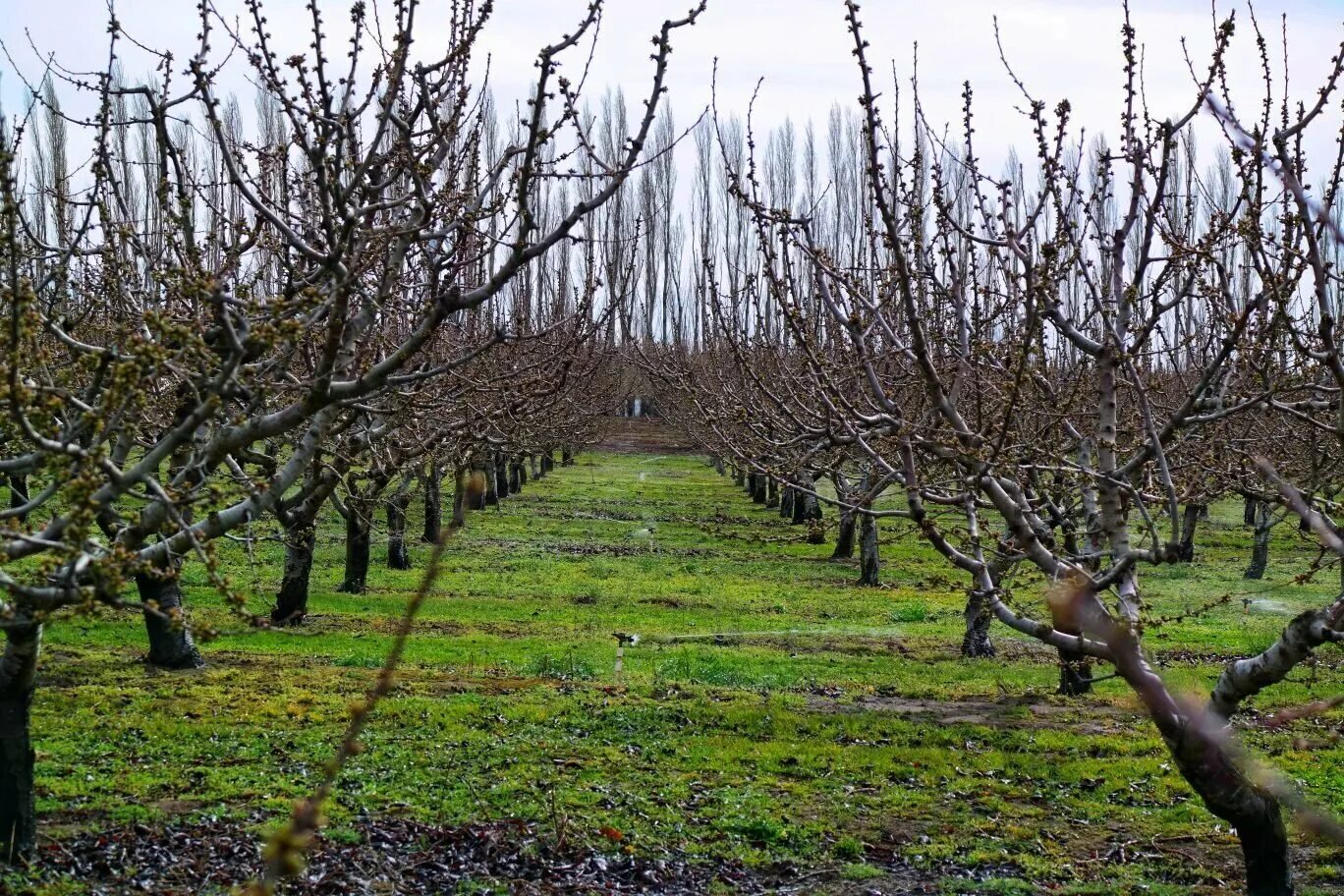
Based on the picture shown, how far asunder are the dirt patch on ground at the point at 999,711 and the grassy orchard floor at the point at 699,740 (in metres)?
0.05

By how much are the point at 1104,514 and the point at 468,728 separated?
618 centimetres

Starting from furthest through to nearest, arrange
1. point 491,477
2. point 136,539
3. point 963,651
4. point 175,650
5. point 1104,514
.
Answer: point 491,477, point 963,651, point 175,650, point 1104,514, point 136,539

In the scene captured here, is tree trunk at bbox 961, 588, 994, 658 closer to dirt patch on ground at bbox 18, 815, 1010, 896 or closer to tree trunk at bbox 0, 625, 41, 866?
dirt patch on ground at bbox 18, 815, 1010, 896

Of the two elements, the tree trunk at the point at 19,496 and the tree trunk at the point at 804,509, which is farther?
the tree trunk at the point at 804,509

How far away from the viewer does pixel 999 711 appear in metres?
12.4

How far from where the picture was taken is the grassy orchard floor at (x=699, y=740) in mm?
7832

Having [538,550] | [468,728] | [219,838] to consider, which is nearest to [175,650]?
[468,728]

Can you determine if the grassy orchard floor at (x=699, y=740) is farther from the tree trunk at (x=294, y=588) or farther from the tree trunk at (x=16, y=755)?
the tree trunk at (x=16, y=755)

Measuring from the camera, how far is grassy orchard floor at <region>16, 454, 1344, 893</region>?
7832 millimetres

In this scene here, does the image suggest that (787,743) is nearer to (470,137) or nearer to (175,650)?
(470,137)

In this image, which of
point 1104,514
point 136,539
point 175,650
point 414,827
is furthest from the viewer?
point 175,650

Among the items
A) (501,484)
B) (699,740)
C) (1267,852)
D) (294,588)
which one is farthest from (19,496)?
(501,484)

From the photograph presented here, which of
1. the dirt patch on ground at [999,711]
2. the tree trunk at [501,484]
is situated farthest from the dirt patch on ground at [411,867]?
the tree trunk at [501,484]

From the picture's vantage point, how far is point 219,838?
728 cm
